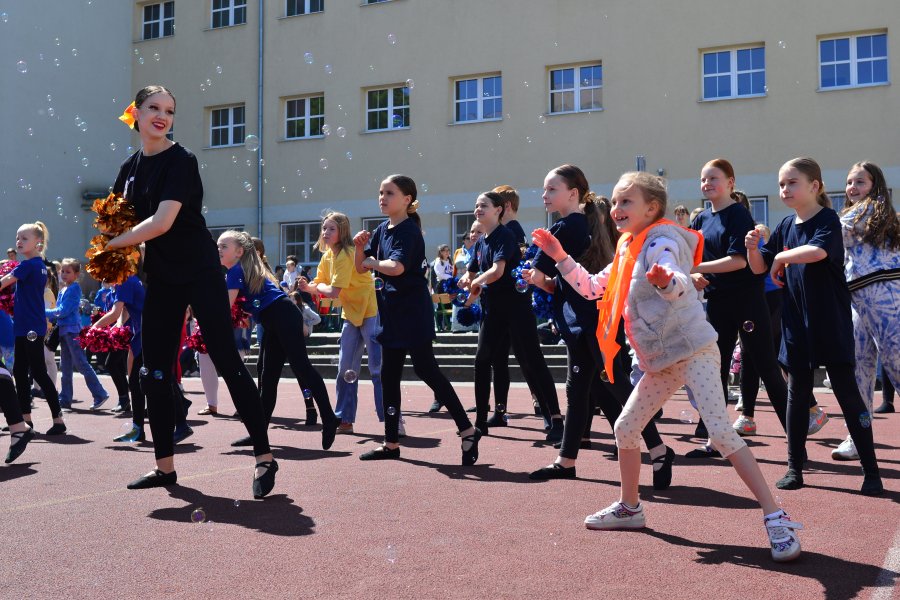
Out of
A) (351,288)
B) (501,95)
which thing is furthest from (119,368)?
(501,95)

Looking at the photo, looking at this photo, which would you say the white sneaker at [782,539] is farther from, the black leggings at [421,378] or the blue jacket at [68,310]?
the blue jacket at [68,310]

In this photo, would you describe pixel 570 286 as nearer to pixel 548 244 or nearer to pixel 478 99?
pixel 548 244

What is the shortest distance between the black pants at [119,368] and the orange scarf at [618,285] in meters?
7.25

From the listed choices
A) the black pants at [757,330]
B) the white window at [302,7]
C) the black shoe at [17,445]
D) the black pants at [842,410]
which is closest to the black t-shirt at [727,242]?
the black pants at [757,330]

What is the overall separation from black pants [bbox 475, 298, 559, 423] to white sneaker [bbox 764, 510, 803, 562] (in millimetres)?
3845

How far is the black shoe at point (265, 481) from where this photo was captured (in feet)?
18.0

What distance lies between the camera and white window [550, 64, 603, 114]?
23609 mm

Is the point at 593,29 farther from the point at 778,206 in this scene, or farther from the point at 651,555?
the point at 651,555

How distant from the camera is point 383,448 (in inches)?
278

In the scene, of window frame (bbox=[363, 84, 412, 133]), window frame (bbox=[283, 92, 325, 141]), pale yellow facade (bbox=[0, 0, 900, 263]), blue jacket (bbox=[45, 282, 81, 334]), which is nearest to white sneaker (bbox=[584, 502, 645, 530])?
blue jacket (bbox=[45, 282, 81, 334])

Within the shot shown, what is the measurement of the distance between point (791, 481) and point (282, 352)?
429 cm

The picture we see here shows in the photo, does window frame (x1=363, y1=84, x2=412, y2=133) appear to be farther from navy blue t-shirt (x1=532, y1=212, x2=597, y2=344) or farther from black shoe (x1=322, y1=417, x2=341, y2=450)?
navy blue t-shirt (x1=532, y1=212, x2=597, y2=344)

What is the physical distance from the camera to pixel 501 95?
24562 mm

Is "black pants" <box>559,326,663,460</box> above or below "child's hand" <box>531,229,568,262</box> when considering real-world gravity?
below
